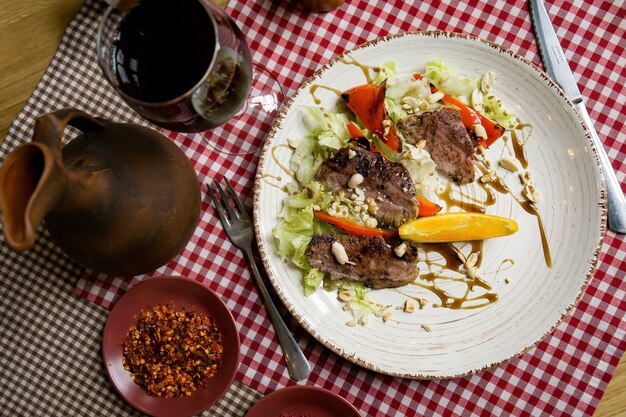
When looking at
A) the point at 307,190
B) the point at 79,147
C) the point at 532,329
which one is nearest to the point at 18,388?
the point at 79,147

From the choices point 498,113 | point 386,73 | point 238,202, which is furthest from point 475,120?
point 238,202

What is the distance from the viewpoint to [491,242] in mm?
2084

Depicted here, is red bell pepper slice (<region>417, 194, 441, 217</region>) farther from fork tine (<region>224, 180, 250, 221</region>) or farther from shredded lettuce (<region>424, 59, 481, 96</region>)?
fork tine (<region>224, 180, 250, 221</region>)

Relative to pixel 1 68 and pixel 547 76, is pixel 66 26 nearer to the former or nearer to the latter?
pixel 1 68

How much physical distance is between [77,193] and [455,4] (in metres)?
1.50

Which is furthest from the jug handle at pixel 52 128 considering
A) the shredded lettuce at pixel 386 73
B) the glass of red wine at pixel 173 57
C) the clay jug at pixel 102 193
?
the shredded lettuce at pixel 386 73

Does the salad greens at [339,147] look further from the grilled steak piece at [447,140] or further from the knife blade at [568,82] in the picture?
the knife blade at [568,82]

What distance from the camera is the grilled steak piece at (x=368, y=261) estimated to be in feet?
6.58

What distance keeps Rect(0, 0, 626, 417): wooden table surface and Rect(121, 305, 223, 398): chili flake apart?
0.95 metres

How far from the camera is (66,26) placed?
86.1 inches

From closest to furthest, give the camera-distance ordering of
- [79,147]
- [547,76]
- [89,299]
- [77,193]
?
[77,193], [79,147], [547,76], [89,299]

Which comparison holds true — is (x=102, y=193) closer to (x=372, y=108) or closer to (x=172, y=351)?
(x=172, y=351)

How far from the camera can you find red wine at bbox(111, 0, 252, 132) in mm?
1552

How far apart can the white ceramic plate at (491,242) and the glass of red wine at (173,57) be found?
0.47 m
